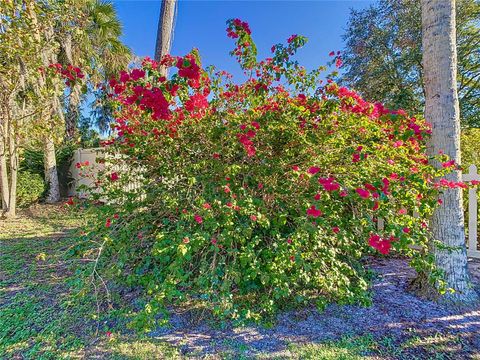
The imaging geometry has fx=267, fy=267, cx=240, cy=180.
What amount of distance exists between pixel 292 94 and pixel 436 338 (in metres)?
2.46

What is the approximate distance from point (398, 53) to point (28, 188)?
11.7 metres

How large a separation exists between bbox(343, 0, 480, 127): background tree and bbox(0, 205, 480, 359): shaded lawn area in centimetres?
683

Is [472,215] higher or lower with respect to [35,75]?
lower

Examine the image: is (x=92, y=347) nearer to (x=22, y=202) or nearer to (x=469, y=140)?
(x=469, y=140)

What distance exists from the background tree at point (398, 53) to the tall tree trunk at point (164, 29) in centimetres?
632

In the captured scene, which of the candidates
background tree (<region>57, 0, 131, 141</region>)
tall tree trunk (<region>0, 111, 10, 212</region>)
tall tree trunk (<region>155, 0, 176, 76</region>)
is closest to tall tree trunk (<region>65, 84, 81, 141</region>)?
background tree (<region>57, 0, 131, 141</region>)

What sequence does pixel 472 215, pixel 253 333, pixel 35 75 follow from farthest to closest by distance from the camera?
pixel 35 75
pixel 472 215
pixel 253 333

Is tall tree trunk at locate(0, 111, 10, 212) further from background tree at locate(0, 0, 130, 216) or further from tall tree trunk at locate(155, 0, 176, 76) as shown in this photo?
tall tree trunk at locate(155, 0, 176, 76)

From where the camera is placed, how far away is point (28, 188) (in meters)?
7.61

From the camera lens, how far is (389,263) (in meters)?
3.38

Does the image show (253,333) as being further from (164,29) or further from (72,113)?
(72,113)

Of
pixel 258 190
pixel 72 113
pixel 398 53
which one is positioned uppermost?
pixel 398 53

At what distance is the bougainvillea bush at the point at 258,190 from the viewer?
2.03 meters

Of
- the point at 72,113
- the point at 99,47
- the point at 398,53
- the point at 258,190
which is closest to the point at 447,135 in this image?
the point at 258,190
